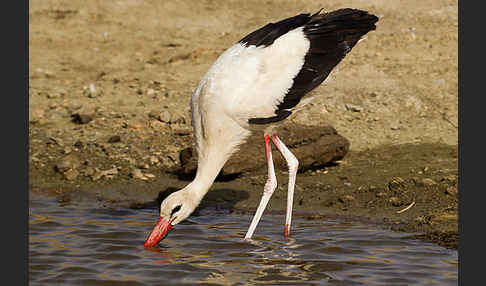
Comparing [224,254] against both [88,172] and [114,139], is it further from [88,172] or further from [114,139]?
[114,139]

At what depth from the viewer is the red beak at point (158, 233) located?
6.56 m

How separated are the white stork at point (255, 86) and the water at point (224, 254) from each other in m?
0.29

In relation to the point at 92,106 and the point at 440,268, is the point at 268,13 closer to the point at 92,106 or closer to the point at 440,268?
the point at 92,106

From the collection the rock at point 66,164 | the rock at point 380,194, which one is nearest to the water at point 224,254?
the rock at point 380,194

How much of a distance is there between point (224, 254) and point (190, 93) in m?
4.63

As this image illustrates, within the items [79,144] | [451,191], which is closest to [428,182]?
[451,191]

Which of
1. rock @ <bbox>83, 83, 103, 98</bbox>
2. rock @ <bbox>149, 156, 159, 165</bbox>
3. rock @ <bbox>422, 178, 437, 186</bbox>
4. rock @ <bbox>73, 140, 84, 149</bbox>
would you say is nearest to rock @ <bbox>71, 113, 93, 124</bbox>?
rock @ <bbox>73, 140, 84, 149</bbox>

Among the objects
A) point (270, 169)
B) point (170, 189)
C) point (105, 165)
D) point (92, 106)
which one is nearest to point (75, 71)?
point (92, 106)

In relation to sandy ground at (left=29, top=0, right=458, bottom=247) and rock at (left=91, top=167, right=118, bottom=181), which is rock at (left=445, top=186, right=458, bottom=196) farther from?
rock at (left=91, top=167, right=118, bottom=181)

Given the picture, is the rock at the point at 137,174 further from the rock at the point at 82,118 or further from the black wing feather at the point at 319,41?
the black wing feather at the point at 319,41

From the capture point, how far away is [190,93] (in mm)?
10695

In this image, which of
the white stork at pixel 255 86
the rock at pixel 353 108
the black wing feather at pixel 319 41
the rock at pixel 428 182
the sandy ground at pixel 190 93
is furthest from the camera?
the rock at pixel 353 108

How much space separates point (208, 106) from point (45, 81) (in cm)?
573

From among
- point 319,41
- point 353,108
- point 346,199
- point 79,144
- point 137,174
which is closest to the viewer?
point 319,41
